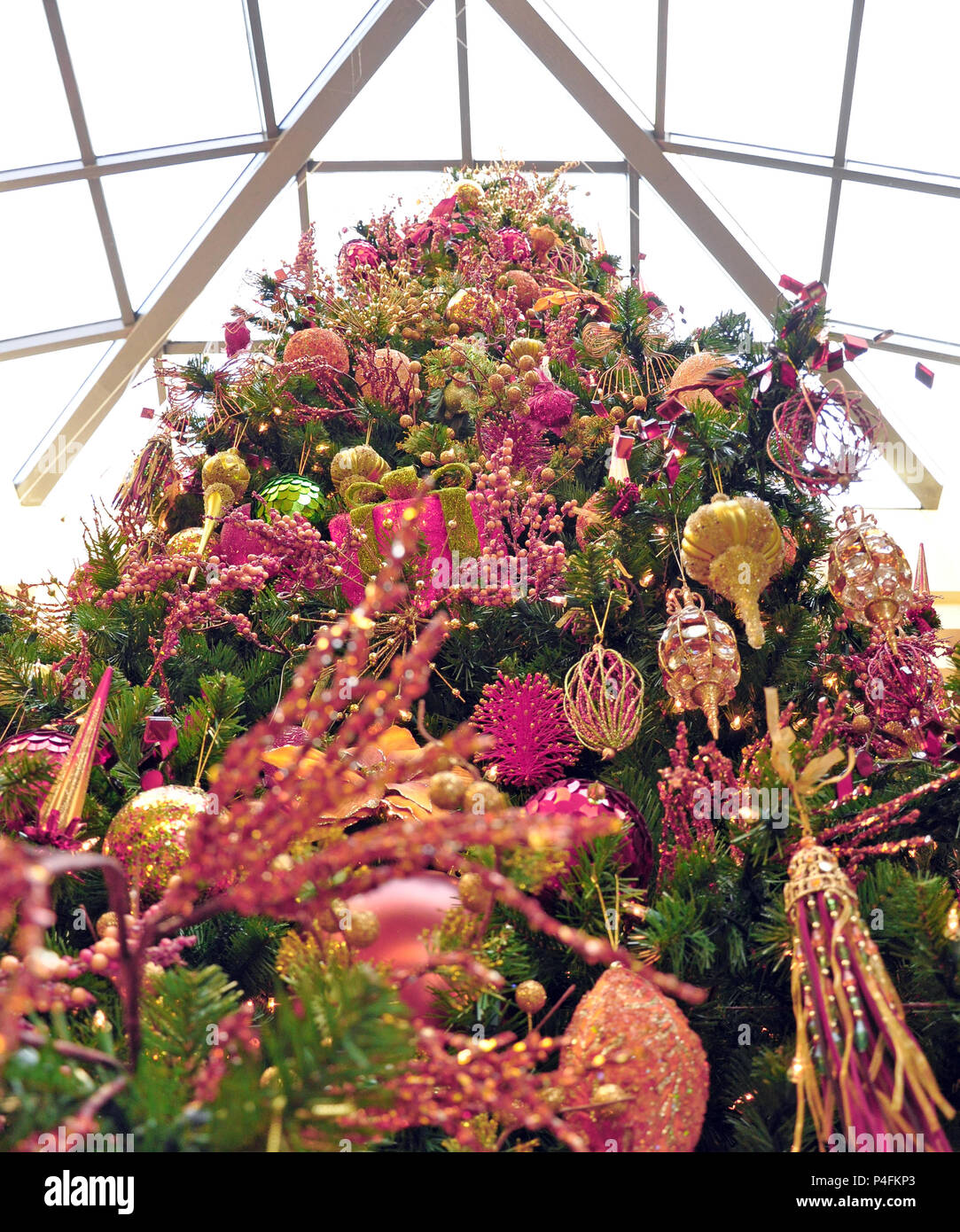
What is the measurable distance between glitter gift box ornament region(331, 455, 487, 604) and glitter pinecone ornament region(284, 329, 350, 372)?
60 centimetres

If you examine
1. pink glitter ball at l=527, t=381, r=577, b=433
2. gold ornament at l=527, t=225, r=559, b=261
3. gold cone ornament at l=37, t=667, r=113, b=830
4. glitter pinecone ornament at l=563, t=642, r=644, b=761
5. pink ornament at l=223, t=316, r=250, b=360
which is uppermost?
gold ornament at l=527, t=225, r=559, b=261

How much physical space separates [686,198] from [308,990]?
423 cm

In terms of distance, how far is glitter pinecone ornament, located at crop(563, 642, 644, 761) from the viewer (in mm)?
991

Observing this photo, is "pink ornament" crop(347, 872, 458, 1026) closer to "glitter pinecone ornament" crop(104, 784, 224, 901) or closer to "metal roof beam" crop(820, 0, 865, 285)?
"glitter pinecone ornament" crop(104, 784, 224, 901)

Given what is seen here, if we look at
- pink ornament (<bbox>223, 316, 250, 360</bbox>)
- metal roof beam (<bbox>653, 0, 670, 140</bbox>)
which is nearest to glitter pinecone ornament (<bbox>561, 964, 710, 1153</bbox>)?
pink ornament (<bbox>223, 316, 250, 360</bbox>)

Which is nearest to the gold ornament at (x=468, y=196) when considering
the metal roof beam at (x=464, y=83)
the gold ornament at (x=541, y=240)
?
the gold ornament at (x=541, y=240)

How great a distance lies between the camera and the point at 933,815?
2.86 ft

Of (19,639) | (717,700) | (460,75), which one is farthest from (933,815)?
(460,75)

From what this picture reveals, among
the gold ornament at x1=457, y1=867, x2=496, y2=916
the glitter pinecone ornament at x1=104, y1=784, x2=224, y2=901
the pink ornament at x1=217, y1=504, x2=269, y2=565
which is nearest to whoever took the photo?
the gold ornament at x1=457, y1=867, x2=496, y2=916

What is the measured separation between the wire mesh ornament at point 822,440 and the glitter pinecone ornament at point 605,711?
313mm

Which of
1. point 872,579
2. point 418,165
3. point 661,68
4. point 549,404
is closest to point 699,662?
point 872,579

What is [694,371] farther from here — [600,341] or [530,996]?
[530,996]

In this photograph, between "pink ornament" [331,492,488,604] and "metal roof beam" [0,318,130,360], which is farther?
"metal roof beam" [0,318,130,360]

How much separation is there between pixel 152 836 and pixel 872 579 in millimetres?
774
